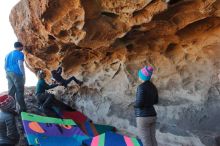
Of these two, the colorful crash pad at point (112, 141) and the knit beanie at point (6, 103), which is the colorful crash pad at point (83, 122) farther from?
the knit beanie at point (6, 103)

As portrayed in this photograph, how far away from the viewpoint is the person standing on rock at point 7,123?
4.98m

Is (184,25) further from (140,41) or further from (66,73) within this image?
(66,73)

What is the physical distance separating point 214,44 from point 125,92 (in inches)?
90.8

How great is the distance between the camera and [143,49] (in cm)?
742

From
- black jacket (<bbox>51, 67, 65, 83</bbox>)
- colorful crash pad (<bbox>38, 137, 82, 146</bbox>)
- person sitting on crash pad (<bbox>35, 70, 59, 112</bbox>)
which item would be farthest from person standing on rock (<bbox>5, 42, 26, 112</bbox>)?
black jacket (<bbox>51, 67, 65, 83</bbox>)

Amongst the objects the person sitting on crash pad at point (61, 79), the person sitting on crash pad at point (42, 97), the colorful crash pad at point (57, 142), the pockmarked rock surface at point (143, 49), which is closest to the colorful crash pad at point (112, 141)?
the colorful crash pad at point (57, 142)

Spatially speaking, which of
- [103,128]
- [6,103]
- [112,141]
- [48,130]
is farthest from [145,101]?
[103,128]

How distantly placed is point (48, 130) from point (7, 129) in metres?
1.74

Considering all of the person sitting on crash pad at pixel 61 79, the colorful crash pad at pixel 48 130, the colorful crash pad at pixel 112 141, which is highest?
the person sitting on crash pad at pixel 61 79

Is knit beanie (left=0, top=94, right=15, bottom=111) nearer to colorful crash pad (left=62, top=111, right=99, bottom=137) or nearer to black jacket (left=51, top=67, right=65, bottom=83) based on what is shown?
colorful crash pad (left=62, top=111, right=99, bottom=137)

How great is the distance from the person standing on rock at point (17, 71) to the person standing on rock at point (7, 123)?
82.4 inches

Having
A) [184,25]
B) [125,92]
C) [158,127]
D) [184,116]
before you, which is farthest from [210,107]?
[125,92]

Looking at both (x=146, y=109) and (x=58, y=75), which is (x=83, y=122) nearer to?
(x=58, y=75)

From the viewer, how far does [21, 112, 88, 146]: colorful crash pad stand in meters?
6.40
